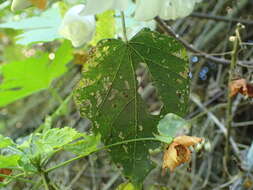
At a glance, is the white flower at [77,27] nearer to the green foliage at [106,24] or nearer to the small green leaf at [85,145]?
the green foliage at [106,24]

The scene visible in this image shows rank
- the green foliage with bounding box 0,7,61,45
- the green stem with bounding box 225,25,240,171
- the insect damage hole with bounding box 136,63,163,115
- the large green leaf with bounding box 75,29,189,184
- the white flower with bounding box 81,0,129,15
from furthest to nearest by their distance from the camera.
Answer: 1. the insect damage hole with bounding box 136,63,163,115
2. the green foliage with bounding box 0,7,61,45
3. the green stem with bounding box 225,25,240,171
4. the large green leaf with bounding box 75,29,189,184
5. the white flower with bounding box 81,0,129,15

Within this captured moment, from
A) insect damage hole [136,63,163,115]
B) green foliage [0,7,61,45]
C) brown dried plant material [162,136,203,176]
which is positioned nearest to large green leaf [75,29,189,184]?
brown dried plant material [162,136,203,176]

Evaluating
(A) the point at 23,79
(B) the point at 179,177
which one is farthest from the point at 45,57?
(B) the point at 179,177

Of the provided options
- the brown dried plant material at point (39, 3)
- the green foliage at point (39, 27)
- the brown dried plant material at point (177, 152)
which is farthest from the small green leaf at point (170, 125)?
the green foliage at point (39, 27)

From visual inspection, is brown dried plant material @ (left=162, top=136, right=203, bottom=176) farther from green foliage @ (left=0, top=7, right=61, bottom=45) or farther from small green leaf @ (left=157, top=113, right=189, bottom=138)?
green foliage @ (left=0, top=7, right=61, bottom=45)

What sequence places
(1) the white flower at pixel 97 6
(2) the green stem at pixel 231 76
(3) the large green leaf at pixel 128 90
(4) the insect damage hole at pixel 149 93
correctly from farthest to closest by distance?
(4) the insect damage hole at pixel 149 93 → (2) the green stem at pixel 231 76 → (3) the large green leaf at pixel 128 90 → (1) the white flower at pixel 97 6

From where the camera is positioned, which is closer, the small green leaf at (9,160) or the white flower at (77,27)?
the small green leaf at (9,160)

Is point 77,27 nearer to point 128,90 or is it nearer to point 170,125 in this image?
point 128,90
